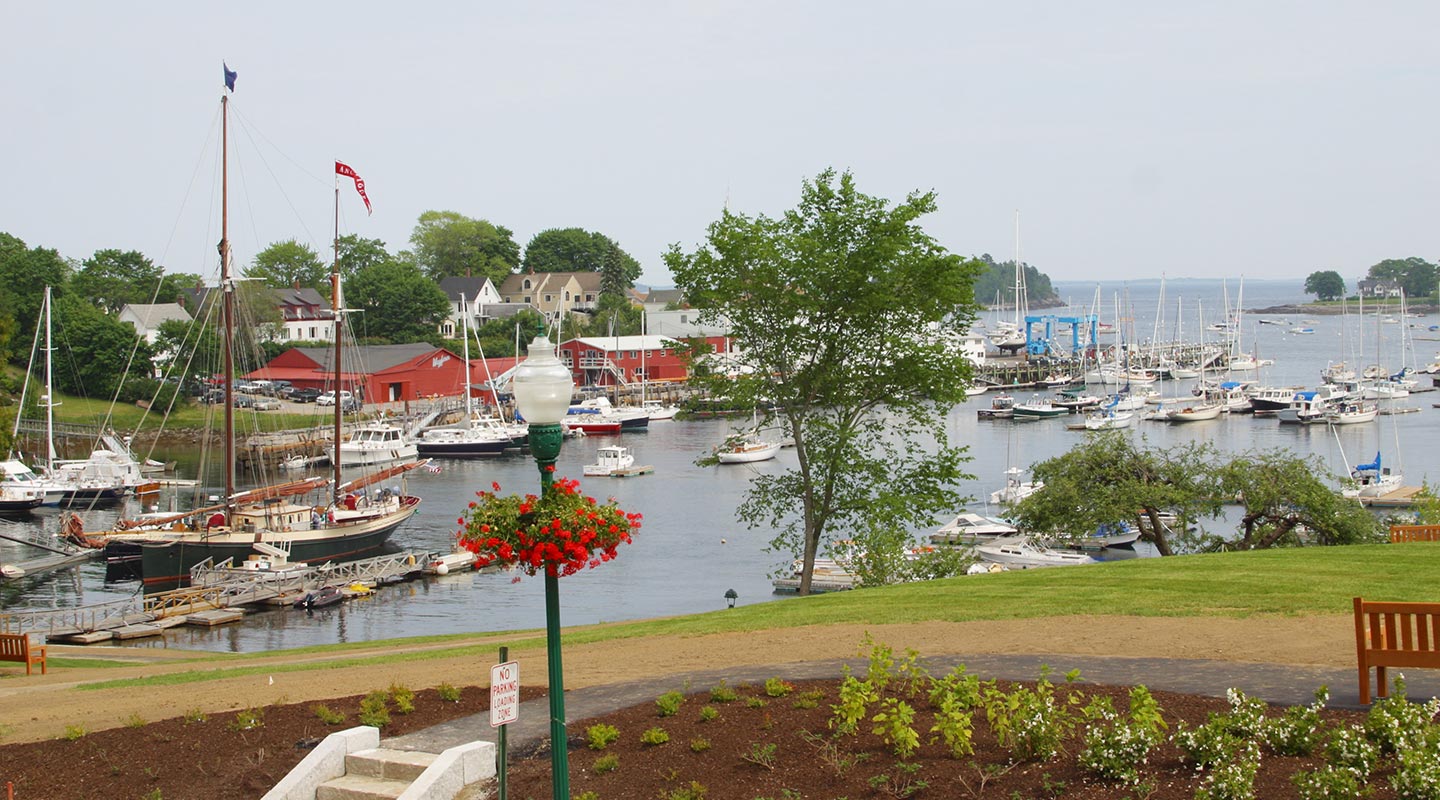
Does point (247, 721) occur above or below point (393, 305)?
below

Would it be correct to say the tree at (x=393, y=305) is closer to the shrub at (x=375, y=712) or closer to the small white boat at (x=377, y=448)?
the small white boat at (x=377, y=448)

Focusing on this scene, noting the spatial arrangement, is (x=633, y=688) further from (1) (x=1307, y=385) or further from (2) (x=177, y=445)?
(1) (x=1307, y=385)

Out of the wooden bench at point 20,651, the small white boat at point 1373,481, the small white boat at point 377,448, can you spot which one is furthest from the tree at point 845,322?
the small white boat at point 377,448

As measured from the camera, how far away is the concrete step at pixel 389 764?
11656mm

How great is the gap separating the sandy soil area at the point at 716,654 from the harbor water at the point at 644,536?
466cm

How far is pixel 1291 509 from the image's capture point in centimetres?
3303

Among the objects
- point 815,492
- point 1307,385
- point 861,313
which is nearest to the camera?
point 861,313

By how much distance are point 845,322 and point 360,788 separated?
66.2 feet

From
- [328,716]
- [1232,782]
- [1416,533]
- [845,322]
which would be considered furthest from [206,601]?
[1232,782]

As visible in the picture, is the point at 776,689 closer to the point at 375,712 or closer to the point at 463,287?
the point at 375,712

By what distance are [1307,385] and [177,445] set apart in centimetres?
10435

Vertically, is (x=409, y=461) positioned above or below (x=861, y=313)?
below

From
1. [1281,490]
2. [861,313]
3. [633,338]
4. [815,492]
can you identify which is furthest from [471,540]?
[633,338]

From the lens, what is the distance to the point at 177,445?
8962 cm
